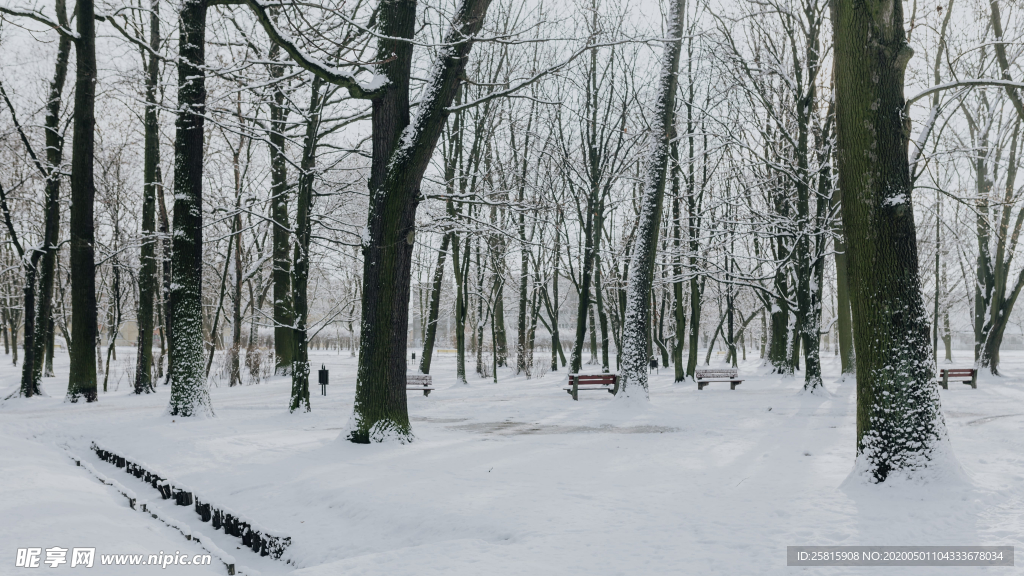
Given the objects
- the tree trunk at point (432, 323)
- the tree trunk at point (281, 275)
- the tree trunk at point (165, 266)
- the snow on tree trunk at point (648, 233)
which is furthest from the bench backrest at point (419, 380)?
the tree trunk at point (165, 266)

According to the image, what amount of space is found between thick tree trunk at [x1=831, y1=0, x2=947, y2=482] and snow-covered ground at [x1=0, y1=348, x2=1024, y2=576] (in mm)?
524

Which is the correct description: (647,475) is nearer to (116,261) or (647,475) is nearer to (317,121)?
(317,121)

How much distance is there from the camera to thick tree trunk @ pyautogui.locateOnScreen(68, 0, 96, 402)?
14.7m

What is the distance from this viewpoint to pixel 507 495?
247 inches

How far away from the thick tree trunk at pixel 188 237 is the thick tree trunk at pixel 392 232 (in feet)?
13.4

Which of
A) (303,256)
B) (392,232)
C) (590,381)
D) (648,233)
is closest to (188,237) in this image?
(303,256)

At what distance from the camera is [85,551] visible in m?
4.65

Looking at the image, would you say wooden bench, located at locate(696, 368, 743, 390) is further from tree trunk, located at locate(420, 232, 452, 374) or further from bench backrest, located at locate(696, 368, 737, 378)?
tree trunk, located at locate(420, 232, 452, 374)

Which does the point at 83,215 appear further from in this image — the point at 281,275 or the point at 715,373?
the point at 715,373

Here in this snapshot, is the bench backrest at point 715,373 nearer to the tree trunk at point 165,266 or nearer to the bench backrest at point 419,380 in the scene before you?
the bench backrest at point 419,380

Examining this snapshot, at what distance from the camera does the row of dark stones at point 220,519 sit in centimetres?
537

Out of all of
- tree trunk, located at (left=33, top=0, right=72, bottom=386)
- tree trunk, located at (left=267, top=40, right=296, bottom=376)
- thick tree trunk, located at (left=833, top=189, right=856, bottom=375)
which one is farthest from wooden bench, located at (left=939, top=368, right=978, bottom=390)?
tree trunk, located at (left=33, top=0, right=72, bottom=386)

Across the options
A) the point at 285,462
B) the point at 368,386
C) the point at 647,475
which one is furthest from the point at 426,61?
the point at 647,475

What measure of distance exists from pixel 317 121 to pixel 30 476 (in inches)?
316
